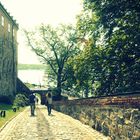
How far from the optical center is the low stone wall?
11.0 meters

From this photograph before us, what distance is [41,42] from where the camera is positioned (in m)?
68.1

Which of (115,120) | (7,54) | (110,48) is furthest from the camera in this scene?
(7,54)

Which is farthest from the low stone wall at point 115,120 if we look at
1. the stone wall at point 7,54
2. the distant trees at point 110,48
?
the stone wall at point 7,54

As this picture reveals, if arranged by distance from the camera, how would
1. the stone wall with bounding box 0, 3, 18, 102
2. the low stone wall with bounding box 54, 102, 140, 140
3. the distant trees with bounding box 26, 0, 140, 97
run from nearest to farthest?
the low stone wall with bounding box 54, 102, 140, 140
the distant trees with bounding box 26, 0, 140, 97
the stone wall with bounding box 0, 3, 18, 102

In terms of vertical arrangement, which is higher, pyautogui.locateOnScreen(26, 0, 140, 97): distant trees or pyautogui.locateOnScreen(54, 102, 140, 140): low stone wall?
pyautogui.locateOnScreen(26, 0, 140, 97): distant trees

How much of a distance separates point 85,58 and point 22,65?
154m

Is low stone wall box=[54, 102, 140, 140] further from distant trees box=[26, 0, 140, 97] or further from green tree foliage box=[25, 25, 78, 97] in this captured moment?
green tree foliage box=[25, 25, 78, 97]

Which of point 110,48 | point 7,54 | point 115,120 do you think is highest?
point 7,54

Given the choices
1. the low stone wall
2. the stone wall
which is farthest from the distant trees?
the stone wall

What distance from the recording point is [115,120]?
43.5 ft

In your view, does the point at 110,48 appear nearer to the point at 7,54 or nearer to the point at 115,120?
the point at 115,120

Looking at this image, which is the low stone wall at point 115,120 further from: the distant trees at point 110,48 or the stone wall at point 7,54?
the stone wall at point 7,54

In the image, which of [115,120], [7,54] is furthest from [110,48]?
[7,54]

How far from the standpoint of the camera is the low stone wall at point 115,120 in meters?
11.0
